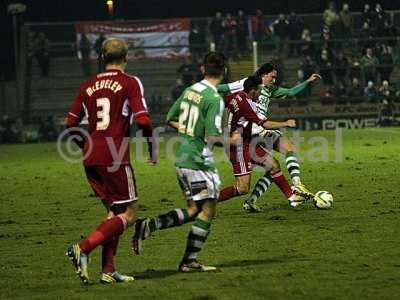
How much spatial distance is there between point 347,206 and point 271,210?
108cm

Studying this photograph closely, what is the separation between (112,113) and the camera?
824 cm

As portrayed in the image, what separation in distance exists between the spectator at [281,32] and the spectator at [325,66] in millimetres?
1396

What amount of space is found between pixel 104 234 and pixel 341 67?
87.1 ft

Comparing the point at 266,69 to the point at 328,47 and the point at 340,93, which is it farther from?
the point at 328,47

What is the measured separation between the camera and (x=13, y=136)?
3181 cm

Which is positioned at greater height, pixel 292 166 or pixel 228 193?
pixel 292 166

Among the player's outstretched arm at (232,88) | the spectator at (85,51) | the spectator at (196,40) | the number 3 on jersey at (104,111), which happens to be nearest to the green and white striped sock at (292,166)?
the player's outstretched arm at (232,88)

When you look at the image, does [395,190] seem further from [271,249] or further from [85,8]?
[85,8]

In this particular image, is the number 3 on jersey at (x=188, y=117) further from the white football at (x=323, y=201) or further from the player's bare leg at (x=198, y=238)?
the white football at (x=323, y=201)

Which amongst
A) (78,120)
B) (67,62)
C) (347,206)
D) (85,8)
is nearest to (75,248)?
(78,120)

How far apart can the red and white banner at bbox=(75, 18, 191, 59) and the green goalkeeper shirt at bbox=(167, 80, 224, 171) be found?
24662 mm

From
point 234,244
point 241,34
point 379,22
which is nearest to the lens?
point 234,244

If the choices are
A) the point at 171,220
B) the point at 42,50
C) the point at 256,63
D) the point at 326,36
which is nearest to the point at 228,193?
the point at 171,220
